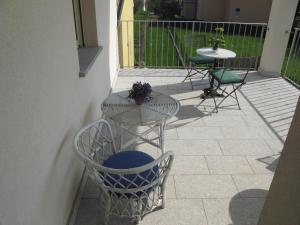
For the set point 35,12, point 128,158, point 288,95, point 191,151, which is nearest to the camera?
point 35,12

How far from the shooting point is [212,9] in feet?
57.7

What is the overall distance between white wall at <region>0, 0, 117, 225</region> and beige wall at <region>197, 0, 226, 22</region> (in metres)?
17.1

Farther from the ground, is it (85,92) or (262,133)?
(85,92)

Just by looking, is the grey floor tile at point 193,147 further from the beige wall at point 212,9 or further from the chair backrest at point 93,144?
the beige wall at point 212,9

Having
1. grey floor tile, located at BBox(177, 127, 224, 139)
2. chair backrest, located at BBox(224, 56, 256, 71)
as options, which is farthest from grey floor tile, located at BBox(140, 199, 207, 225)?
chair backrest, located at BBox(224, 56, 256, 71)

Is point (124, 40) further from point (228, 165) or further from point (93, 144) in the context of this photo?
point (228, 165)

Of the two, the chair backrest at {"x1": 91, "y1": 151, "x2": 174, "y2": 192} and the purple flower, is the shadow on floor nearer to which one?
the chair backrest at {"x1": 91, "y1": 151, "x2": 174, "y2": 192}

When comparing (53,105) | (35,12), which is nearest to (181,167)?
(53,105)

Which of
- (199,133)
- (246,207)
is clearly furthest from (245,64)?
(246,207)

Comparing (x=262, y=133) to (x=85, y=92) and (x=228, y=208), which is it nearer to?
(x=228, y=208)

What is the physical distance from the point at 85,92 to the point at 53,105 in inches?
38.0

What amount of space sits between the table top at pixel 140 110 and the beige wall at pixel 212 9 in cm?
1646

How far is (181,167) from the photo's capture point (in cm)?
270

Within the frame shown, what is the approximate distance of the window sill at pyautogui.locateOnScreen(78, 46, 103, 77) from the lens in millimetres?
2506
